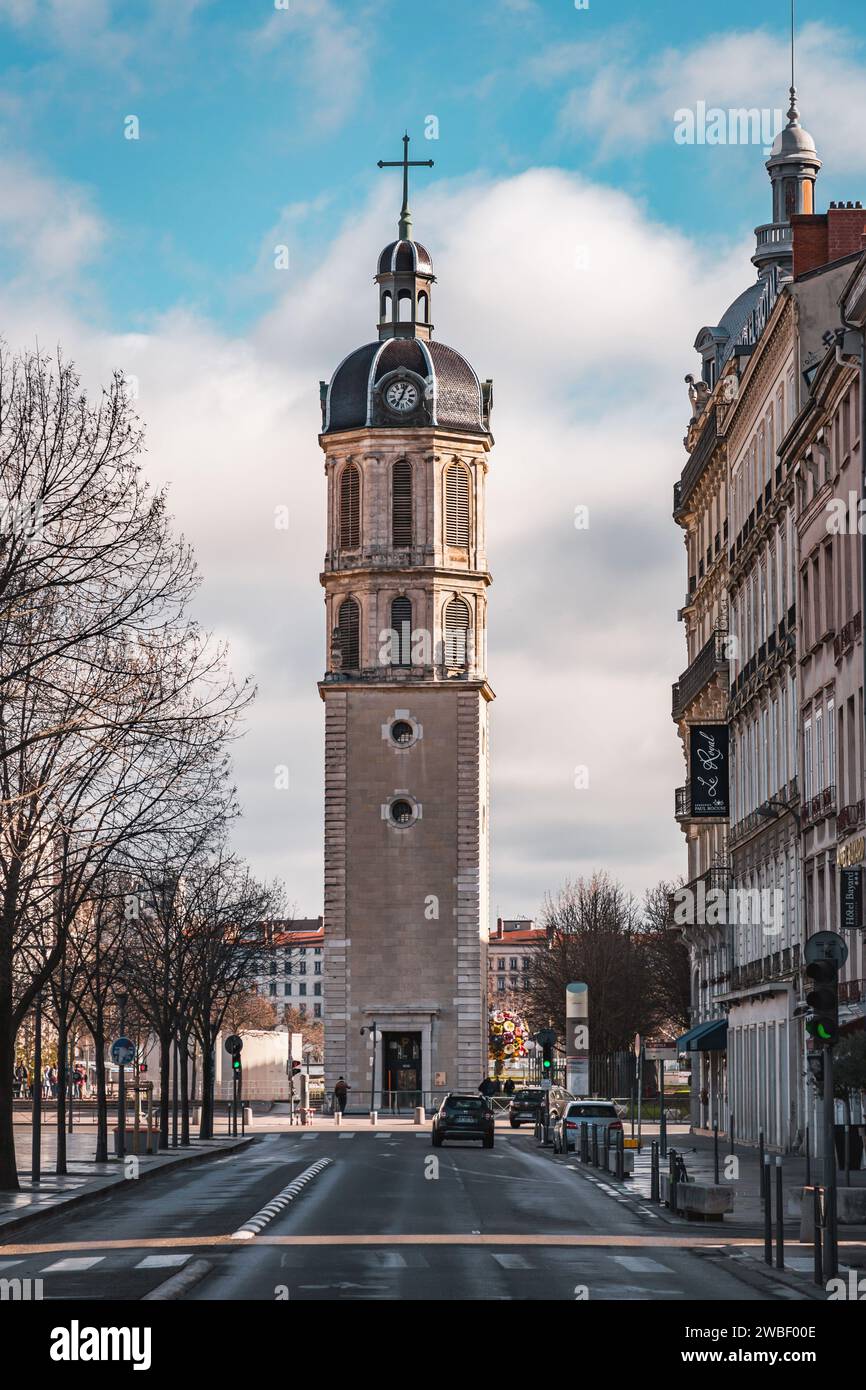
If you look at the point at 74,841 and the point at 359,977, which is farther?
the point at 359,977

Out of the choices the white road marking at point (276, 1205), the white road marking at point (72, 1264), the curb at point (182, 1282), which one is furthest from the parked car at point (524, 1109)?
the curb at point (182, 1282)

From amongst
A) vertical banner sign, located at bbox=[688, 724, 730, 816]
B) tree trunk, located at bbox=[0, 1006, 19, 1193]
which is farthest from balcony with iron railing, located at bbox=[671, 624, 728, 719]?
tree trunk, located at bbox=[0, 1006, 19, 1193]

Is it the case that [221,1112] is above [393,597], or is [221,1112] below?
below

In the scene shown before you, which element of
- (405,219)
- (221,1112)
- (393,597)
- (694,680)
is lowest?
(221,1112)

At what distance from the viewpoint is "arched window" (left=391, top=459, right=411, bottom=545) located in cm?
11288

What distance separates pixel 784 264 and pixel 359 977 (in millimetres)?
38429

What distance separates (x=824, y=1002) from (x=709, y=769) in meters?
46.5

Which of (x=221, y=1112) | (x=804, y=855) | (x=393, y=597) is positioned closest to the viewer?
(x=804, y=855)

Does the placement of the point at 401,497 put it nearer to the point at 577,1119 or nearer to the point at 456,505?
the point at 456,505

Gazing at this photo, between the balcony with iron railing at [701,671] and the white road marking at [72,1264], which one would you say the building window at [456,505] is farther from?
the white road marking at [72,1264]
